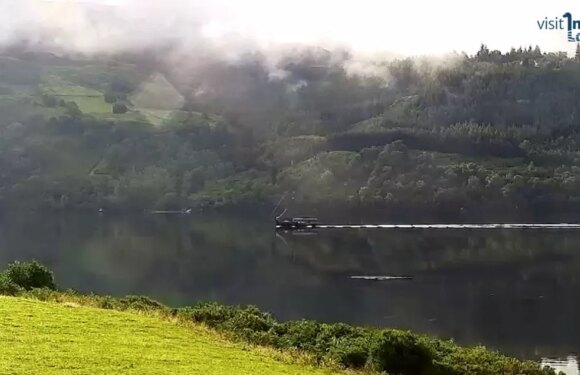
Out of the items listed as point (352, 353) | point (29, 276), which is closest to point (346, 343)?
point (352, 353)

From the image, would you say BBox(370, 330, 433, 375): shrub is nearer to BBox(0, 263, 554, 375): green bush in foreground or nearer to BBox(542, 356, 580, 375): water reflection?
BBox(0, 263, 554, 375): green bush in foreground

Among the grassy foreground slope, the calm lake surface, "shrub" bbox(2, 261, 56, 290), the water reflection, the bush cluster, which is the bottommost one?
the calm lake surface

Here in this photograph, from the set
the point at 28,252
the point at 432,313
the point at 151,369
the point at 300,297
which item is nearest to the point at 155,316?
the point at 151,369

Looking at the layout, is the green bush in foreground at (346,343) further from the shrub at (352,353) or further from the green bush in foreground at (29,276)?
the green bush in foreground at (29,276)

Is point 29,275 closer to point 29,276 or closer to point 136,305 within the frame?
point 29,276

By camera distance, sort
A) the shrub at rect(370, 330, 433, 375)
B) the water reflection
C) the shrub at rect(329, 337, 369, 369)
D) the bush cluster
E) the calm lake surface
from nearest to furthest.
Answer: the shrub at rect(329, 337, 369, 369)
the bush cluster
the shrub at rect(370, 330, 433, 375)
the water reflection
the calm lake surface

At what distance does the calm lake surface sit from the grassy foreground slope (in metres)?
55.5

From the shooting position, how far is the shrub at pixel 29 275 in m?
48.9

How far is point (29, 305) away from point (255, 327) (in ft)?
65.7

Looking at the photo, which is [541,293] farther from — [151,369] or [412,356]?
[151,369]

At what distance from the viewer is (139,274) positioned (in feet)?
423

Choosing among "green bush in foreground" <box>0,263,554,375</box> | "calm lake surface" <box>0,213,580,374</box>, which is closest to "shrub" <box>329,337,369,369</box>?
"green bush in foreground" <box>0,263,554,375</box>

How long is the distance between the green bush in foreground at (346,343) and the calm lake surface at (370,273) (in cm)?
3008

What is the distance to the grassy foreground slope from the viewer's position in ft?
63.2
